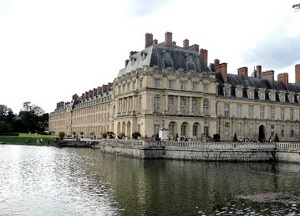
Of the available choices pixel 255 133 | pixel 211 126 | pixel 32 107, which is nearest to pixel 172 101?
pixel 211 126

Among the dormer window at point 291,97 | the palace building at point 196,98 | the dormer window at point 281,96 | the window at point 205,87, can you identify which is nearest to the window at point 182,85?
the palace building at point 196,98

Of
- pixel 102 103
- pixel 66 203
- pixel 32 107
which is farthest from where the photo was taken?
pixel 32 107

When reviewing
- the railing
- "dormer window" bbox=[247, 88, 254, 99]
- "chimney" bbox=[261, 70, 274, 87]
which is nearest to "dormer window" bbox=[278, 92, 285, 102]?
"chimney" bbox=[261, 70, 274, 87]

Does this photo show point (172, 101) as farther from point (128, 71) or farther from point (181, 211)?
point (181, 211)

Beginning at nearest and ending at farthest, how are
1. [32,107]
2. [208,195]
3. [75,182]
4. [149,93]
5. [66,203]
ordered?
[66,203]
[208,195]
[75,182]
[149,93]
[32,107]

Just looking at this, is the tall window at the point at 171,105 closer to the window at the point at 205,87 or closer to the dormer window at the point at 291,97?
the window at the point at 205,87

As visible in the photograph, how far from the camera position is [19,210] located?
1426cm

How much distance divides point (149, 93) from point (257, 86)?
68.6ft

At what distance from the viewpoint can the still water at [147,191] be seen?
14609 mm

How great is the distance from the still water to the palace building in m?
22.8

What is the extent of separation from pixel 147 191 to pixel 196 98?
114ft

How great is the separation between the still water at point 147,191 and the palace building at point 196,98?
2280 centimetres

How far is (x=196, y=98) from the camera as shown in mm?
52062

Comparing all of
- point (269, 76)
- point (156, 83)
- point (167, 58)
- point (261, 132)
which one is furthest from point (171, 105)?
point (269, 76)
